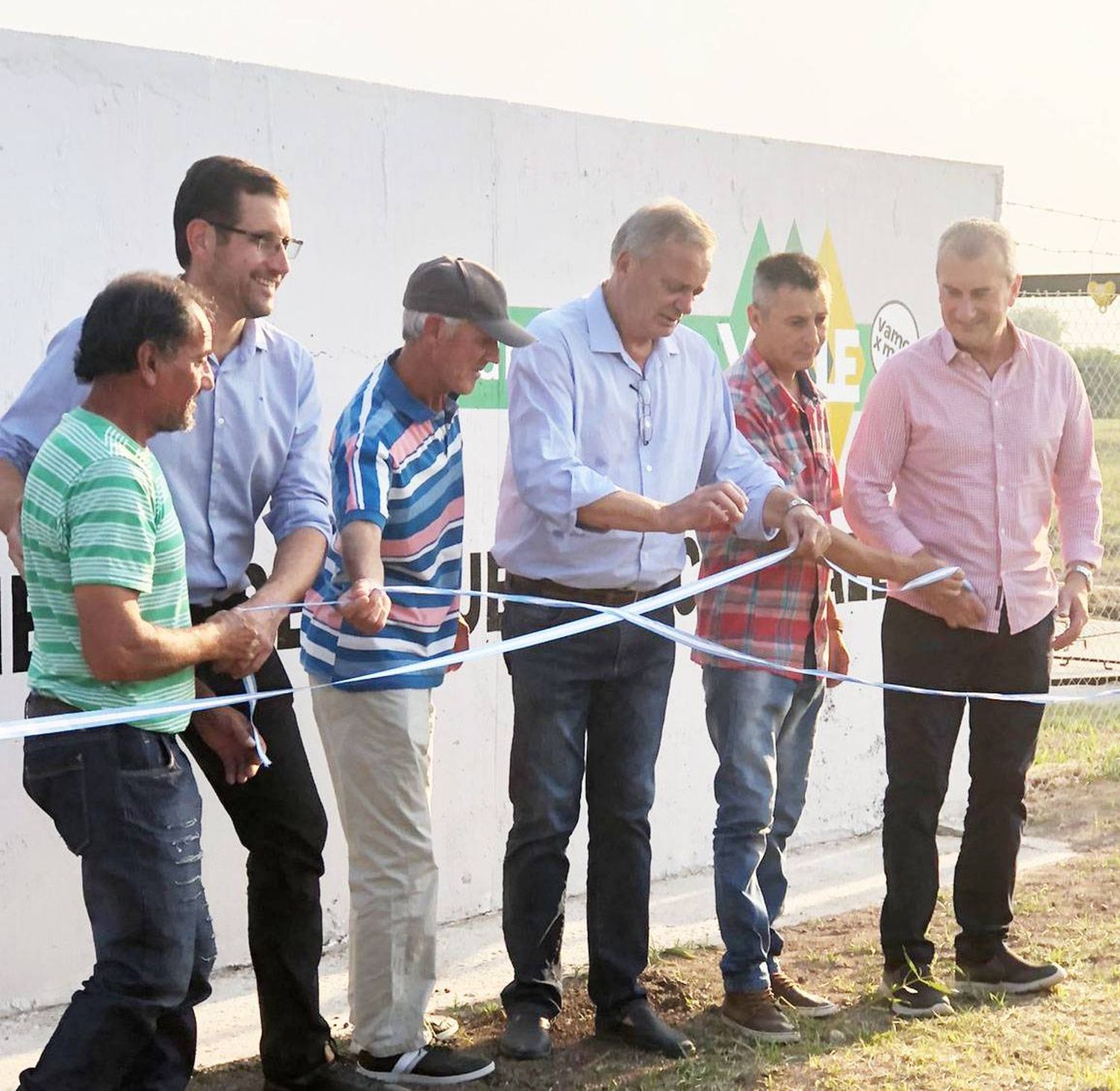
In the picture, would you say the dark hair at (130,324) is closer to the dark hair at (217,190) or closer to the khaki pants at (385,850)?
the dark hair at (217,190)

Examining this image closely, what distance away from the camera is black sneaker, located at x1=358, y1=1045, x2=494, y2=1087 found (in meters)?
4.04

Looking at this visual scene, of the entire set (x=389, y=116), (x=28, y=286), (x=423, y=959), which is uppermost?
(x=389, y=116)

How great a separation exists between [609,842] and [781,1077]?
723mm

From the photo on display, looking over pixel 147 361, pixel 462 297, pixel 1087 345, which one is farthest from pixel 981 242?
pixel 1087 345

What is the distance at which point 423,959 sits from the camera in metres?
4.02

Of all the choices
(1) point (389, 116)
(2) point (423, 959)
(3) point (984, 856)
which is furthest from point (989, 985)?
(1) point (389, 116)

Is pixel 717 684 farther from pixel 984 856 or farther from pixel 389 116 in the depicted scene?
pixel 389 116

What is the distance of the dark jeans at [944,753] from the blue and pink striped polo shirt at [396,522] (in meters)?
1.42

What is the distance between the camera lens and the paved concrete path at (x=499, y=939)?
4.49 m

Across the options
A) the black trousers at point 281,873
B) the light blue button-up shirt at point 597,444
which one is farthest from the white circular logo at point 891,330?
the black trousers at point 281,873

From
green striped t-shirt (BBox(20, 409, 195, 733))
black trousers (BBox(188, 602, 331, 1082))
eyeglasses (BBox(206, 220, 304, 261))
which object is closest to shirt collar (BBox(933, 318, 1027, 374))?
eyeglasses (BBox(206, 220, 304, 261))

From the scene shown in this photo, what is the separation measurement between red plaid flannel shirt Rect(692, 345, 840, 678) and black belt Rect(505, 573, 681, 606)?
1.09 feet

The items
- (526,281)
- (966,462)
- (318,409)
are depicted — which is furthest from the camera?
(526,281)

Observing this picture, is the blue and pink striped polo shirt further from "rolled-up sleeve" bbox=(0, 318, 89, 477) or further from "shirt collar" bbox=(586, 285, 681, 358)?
"rolled-up sleeve" bbox=(0, 318, 89, 477)
